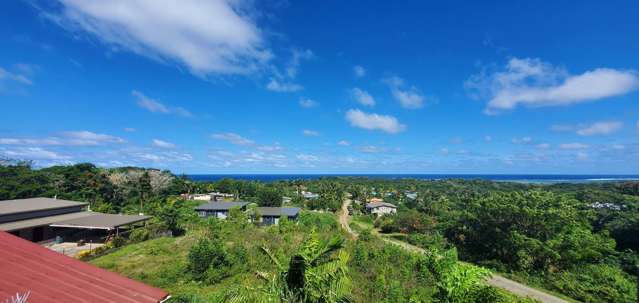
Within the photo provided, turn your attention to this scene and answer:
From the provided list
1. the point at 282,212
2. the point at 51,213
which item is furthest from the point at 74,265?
the point at 282,212

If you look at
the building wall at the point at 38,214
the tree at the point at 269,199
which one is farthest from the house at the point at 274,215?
the building wall at the point at 38,214

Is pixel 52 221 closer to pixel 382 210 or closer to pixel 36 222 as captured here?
pixel 36 222

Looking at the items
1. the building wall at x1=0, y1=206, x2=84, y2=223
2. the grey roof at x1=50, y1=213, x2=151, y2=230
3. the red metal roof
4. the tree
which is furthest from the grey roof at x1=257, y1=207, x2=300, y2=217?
the red metal roof

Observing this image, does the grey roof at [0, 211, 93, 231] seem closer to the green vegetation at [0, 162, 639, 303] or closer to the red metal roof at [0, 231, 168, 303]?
the green vegetation at [0, 162, 639, 303]

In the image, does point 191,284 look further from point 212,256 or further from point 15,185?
point 15,185

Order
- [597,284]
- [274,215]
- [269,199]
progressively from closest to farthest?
[597,284]
[274,215]
[269,199]

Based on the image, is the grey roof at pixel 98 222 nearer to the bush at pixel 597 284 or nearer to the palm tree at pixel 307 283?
the palm tree at pixel 307 283

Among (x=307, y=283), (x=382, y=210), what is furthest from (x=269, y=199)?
(x=307, y=283)
